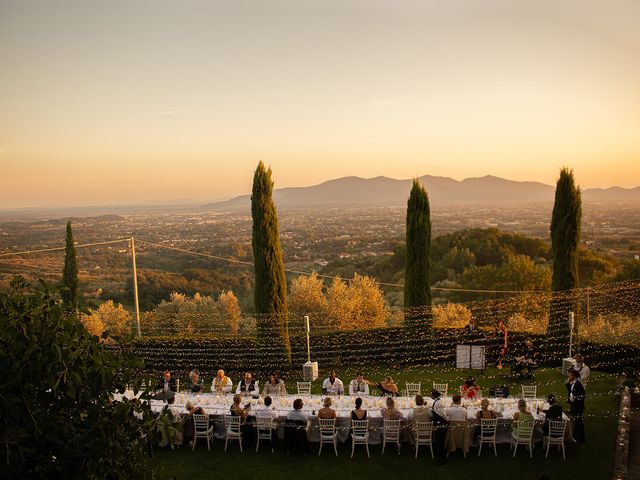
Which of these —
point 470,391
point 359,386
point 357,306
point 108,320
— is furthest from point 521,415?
point 108,320

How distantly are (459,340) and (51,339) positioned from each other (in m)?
15.5

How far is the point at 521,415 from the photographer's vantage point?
9.40 meters

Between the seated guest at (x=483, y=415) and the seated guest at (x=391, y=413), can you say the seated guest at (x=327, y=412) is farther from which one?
the seated guest at (x=483, y=415)

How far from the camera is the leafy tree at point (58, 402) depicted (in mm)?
2598

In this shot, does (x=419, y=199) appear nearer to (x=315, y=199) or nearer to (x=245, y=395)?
(x=245, y=395)

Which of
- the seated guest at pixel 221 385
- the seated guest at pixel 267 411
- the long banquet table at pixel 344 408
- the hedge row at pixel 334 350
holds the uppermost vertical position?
the seated guest at pixel 267 411

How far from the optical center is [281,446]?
33.8ft

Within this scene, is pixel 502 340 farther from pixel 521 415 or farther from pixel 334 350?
pixel 521 415

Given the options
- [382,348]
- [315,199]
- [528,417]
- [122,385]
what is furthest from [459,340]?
[315,199]

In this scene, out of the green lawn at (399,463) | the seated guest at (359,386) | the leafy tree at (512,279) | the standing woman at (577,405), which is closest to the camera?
the green lawn at (399,463)

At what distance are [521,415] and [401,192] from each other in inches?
5332

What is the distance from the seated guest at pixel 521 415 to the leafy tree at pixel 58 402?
804 cm

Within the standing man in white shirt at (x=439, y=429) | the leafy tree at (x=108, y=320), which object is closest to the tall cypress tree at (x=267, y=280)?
the standing man in white shirt at (x=439, y=429)

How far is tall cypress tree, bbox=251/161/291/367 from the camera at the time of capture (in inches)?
638
